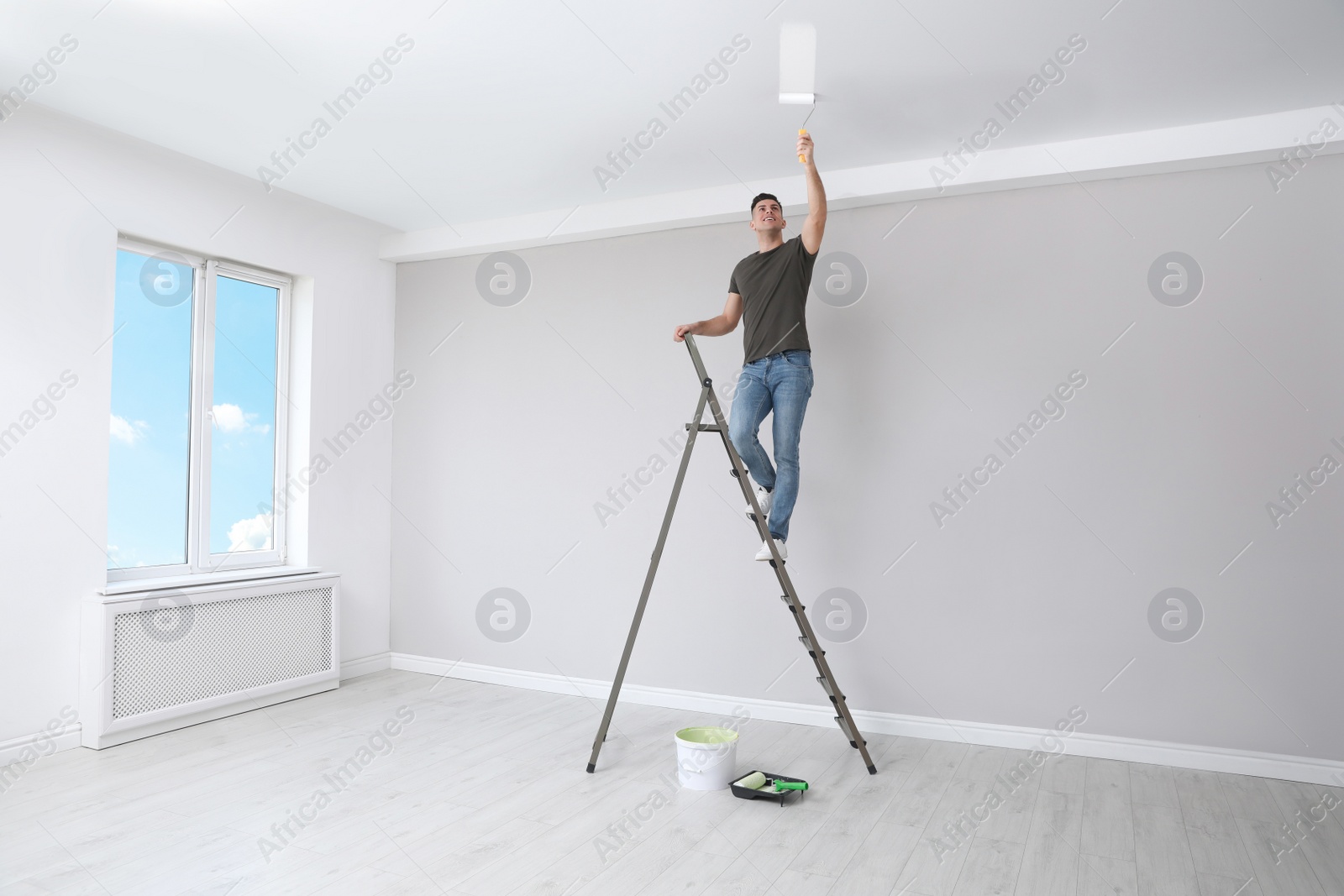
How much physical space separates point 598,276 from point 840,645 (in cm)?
252

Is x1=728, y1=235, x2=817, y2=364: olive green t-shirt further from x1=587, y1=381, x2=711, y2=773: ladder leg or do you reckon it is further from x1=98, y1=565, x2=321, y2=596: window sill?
x1=98, y1=565, x2=321, y2=596: window sill

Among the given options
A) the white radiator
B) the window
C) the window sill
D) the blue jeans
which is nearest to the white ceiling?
the window

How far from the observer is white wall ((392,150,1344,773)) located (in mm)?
3549

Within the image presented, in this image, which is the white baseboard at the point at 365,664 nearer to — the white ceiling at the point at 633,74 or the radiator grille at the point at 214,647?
the radiator grille at the point at 214,647

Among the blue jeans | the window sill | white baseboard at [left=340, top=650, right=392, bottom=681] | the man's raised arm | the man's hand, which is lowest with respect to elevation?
white baseboard at [left=340, top=650, right=392, bottom=681]

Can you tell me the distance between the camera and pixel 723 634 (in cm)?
447

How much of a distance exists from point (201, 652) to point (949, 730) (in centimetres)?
371

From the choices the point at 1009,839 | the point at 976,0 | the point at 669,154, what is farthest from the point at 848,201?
the point at 1009,839

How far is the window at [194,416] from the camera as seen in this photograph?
4.12 metres

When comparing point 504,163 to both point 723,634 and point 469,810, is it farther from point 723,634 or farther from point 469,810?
point 469,810

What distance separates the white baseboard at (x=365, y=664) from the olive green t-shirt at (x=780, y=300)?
128 inches

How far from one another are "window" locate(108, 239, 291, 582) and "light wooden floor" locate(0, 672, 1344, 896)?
3.41 ft

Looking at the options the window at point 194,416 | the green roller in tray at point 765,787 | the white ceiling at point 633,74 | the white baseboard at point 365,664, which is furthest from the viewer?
the white baseboard at point 365,664

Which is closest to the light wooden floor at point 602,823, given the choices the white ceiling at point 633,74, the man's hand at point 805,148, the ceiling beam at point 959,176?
the man's hand at point 805,148
